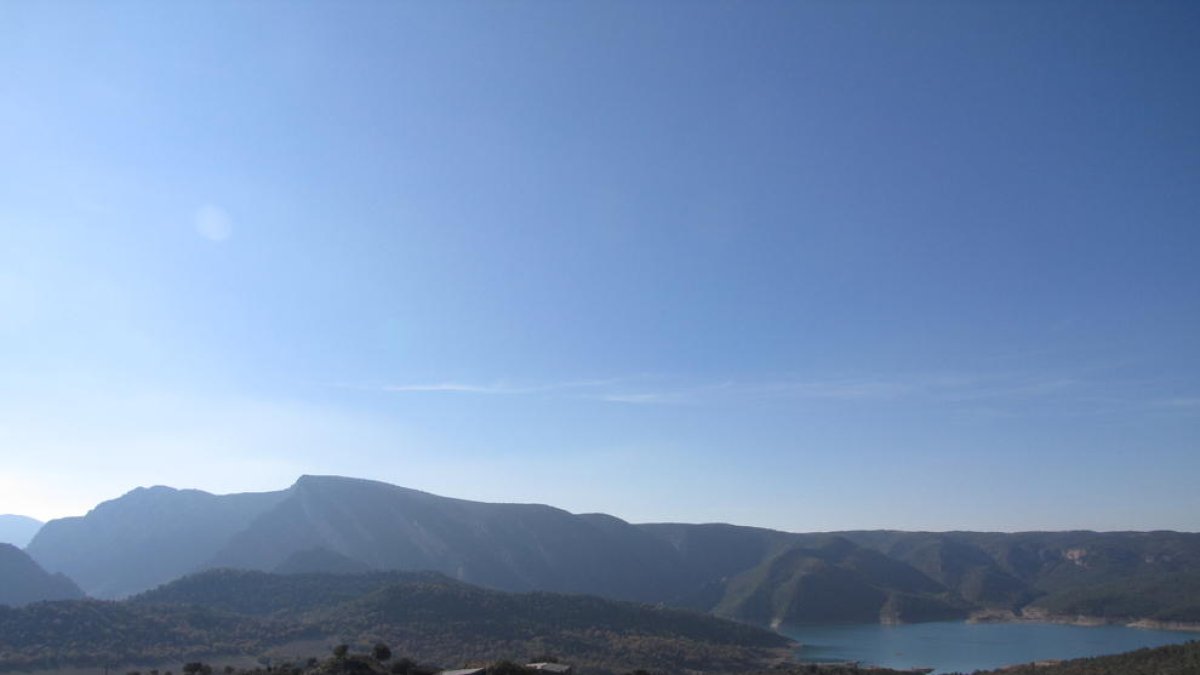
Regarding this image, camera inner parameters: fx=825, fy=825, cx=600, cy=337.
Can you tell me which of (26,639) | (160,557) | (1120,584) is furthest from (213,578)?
(1120,584)

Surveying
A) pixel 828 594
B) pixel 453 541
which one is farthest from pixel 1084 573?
pixel 453 541

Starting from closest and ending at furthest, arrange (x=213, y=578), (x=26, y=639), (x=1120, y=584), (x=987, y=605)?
1. (x=26, y=639)
2. (x=213, y=578)
3. (x=1120, y=584)
4. (x=987, y=605)

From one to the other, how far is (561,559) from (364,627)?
3411 inches

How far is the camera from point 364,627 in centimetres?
7419

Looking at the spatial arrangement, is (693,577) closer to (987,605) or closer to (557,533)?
(557,533)

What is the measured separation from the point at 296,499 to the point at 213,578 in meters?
59.5

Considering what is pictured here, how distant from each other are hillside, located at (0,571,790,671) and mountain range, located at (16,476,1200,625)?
33.6 m

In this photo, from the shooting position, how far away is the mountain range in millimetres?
137125

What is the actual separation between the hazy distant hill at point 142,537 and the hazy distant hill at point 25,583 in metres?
20.4

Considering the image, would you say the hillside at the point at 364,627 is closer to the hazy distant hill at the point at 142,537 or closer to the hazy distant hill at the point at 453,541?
the hazy distant hill at the point at 453,541

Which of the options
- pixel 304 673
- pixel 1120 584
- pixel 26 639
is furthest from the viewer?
pixel 1120 584

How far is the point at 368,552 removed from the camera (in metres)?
143

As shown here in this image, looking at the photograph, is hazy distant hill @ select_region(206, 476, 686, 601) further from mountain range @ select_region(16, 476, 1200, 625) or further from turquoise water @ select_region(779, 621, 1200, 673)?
turquoise water @ select_region(779, 621, 1200, 673)

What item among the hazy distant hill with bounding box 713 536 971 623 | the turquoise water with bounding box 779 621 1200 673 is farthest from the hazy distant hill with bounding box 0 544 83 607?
the hazy distant hill with bounding box 713 536 971 623
